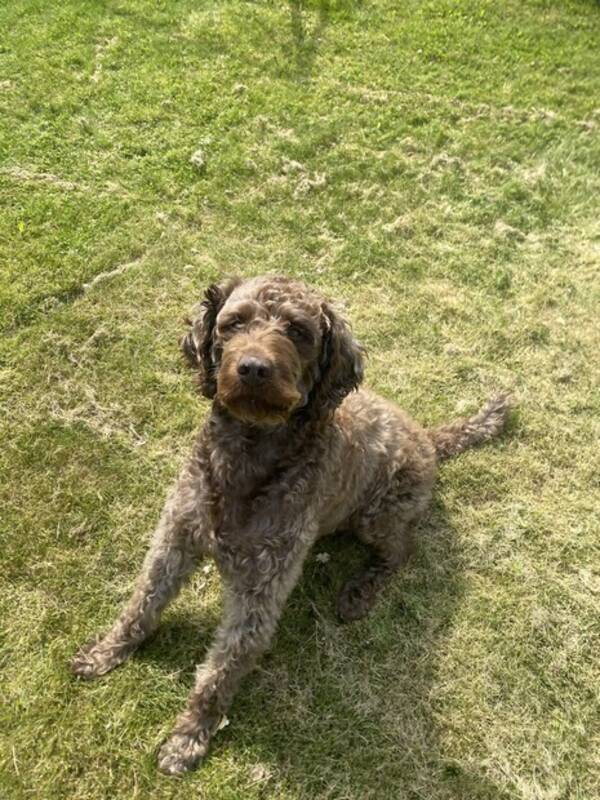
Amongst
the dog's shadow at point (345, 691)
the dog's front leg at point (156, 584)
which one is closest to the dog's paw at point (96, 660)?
the dog's front leg at point (156, 584)

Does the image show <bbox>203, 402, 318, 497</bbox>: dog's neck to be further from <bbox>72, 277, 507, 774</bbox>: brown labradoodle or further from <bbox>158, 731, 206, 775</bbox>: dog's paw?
<bbox>158, 731, 206, 775</bbox>: dog's paw

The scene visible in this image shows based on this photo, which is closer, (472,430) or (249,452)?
(249,452)

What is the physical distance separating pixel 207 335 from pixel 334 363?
705mm

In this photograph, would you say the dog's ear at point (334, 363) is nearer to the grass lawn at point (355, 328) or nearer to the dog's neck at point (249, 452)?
the dog's neck at point (249, 452)

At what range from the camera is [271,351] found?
10.7 ft

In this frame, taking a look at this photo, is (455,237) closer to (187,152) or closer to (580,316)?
(580,316)

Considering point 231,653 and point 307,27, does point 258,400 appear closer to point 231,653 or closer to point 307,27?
point 231,653

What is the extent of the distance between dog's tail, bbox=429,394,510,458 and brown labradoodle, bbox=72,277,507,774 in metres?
1.23

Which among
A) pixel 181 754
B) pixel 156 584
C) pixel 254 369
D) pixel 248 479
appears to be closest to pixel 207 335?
pixel 254 369

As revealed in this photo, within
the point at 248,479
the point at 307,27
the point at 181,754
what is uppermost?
the point at 307,27

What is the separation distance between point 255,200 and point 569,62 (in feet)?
16.6

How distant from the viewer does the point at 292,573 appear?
148 inches

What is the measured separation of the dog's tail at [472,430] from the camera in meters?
5.09

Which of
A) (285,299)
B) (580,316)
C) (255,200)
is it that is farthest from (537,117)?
(285,299)
